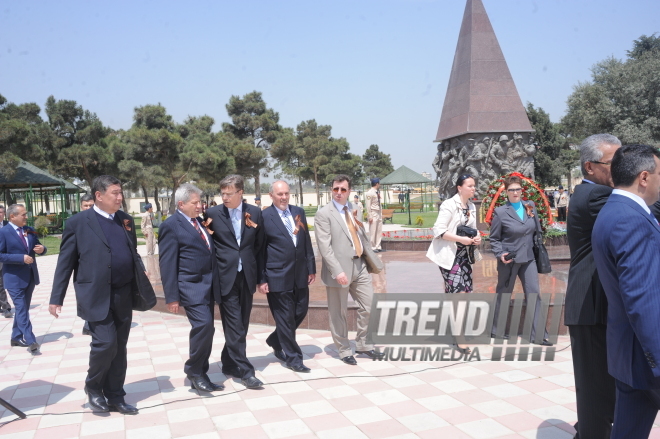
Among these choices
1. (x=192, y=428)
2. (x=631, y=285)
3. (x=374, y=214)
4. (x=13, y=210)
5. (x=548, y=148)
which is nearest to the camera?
(x=631, y=285)

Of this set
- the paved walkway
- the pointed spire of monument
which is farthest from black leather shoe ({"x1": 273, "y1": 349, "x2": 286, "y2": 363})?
the pointed spire of monument

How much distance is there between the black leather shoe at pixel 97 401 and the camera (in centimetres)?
394

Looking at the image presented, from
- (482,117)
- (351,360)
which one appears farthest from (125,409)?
(482,117)

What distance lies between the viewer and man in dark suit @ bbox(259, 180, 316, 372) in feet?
15.7

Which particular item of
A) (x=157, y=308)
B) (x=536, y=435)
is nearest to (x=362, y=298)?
(x=536, y=435)

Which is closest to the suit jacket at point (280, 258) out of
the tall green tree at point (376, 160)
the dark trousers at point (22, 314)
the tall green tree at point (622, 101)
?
the dark trousers at point (22, 314)

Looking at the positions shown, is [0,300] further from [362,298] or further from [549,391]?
[549,391]

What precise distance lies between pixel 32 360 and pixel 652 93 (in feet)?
102

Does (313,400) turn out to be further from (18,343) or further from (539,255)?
(18,343)

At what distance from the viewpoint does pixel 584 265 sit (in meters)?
2.80

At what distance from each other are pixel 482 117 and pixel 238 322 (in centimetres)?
1095

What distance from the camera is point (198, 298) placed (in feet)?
13.8

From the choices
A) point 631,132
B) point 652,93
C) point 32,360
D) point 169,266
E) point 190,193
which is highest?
point 652,93

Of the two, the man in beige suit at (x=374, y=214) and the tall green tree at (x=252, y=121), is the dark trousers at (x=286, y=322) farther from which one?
the tall green tree at (x=252, y=121)
